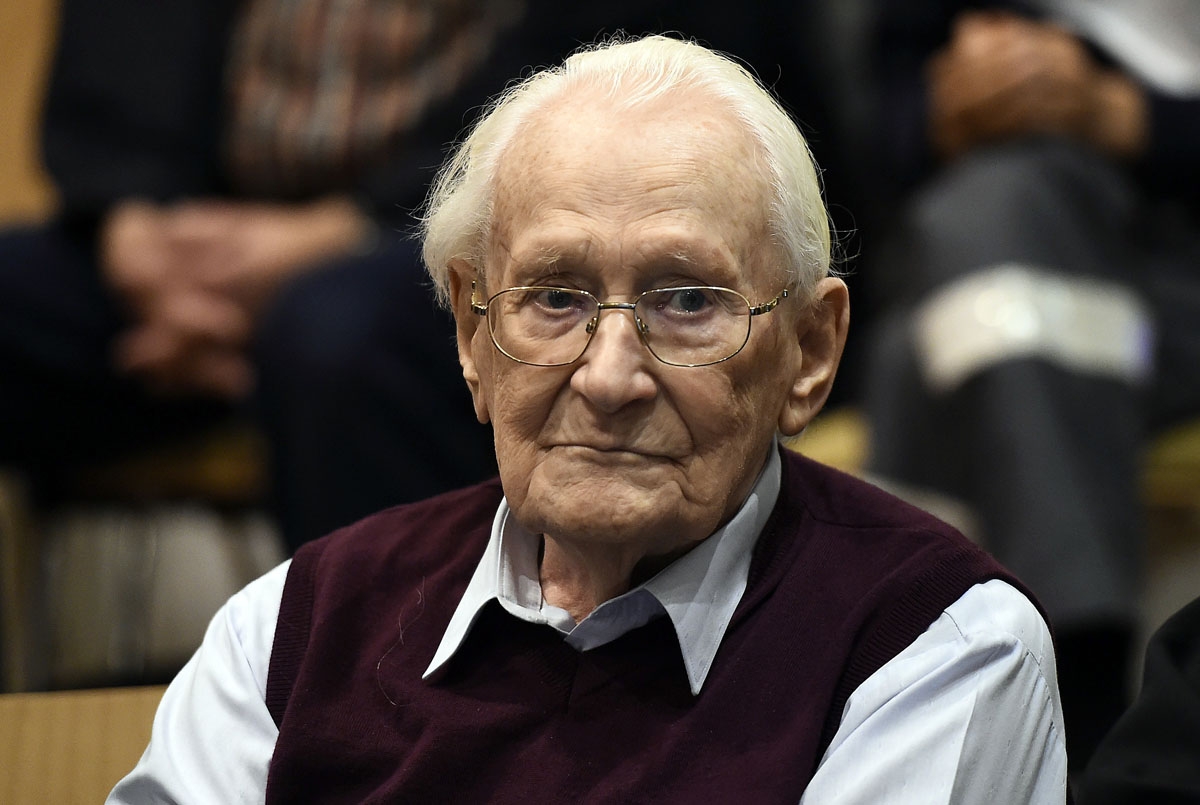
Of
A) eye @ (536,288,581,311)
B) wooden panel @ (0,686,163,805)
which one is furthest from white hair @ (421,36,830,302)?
wooden panel @ (0,686,163,805)

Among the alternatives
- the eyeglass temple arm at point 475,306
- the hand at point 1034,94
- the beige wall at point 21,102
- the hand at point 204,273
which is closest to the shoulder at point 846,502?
the eyeglass temple arm at point 475,306

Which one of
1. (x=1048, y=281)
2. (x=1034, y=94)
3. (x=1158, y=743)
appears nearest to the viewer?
(x=1158, y=743)

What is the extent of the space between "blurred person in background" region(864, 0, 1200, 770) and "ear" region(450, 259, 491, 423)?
1.27m

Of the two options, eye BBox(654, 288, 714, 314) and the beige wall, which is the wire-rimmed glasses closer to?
eye BBox(654, 288, 714, 314)

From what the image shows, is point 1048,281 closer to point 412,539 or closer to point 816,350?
point 816,350

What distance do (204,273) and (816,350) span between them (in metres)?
2.00

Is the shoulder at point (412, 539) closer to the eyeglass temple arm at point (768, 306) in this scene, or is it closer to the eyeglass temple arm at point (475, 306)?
the eyeglass temple arm at point (475, 306)

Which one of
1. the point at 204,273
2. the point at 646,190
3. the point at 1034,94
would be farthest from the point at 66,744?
the point at 1034,94

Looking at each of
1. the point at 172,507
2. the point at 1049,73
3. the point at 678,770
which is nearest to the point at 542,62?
the point at 1049,73

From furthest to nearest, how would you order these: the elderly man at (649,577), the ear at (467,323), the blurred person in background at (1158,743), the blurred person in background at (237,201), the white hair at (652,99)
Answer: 1. the blurred person in background at (237,201)
2. the ear at (467,323)
3. the white hair at (652,99)
4. the elderly man at (649,577)
5. the blurred person in background at (1158,743)

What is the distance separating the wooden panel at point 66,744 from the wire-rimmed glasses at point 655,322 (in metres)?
0.60

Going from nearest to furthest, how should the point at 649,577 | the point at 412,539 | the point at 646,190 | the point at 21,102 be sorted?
1. the point at 646,190
2. the point at 649,577
3. the point at 412,539
4. the point at 21,102

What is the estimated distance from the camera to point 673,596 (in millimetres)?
1395

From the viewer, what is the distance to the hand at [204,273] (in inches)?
124
